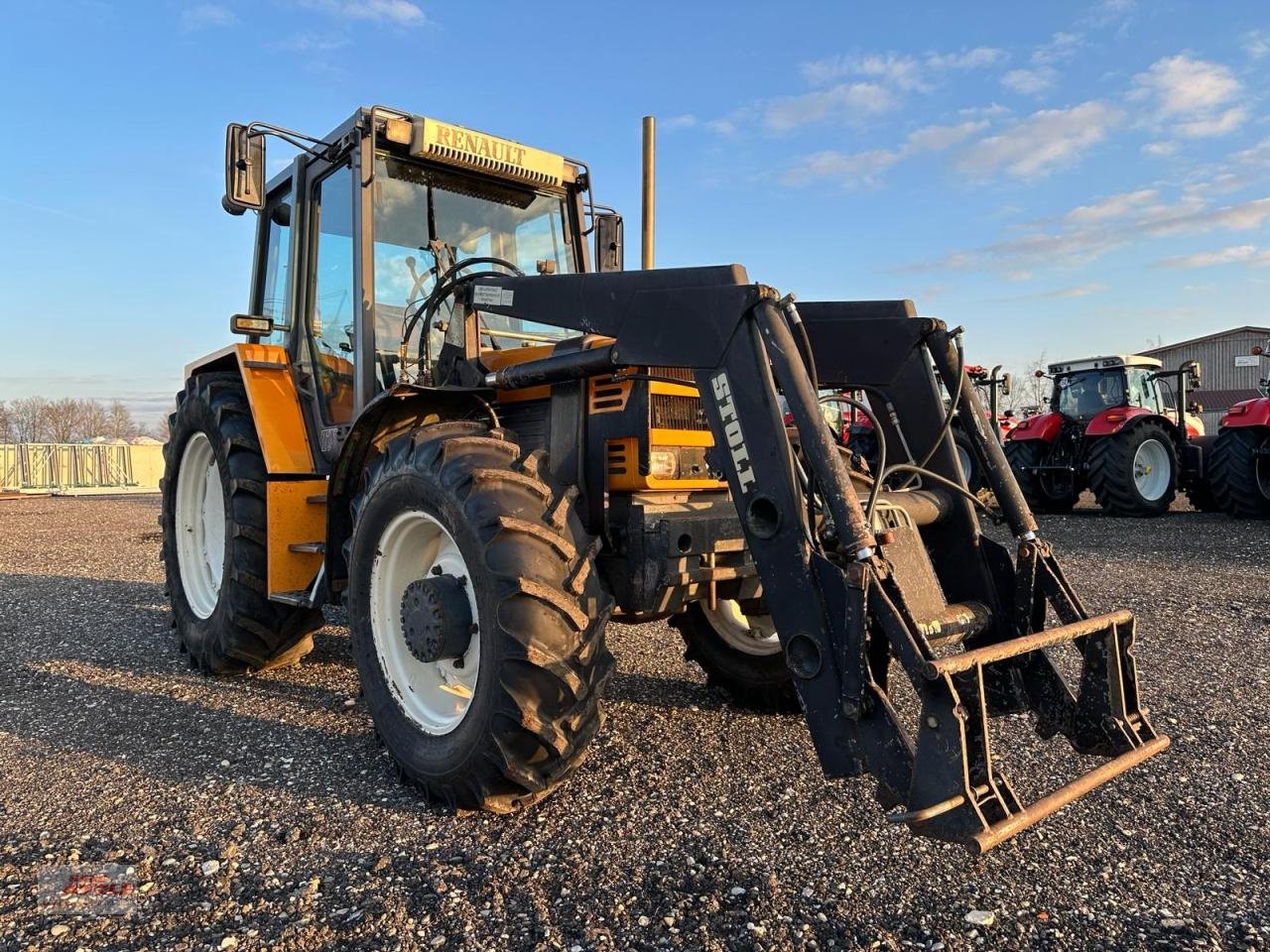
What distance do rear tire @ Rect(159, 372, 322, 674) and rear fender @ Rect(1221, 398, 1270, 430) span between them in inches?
511

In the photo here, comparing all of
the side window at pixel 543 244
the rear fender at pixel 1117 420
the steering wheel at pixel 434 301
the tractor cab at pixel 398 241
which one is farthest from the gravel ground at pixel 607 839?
the rear fender at pixel 1117 420

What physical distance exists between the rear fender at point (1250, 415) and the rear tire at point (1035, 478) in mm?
2596

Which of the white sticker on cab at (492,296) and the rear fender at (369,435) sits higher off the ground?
the white sticker on cab at (492,296)

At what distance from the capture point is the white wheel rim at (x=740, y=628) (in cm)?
428

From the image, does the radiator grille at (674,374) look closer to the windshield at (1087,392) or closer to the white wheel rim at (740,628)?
the white wheel rim at (740,628)

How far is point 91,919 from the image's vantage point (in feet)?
8.02

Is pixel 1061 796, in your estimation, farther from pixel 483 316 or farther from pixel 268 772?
pixel 483 316

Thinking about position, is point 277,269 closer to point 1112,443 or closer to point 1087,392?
point 1112,443

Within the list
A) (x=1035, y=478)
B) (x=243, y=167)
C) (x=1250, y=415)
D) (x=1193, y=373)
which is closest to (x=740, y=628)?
(x=243, y=167)

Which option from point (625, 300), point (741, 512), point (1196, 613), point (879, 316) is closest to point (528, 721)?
point (741, 512)

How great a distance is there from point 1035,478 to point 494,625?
1436 cm

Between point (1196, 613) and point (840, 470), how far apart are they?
5.56 m

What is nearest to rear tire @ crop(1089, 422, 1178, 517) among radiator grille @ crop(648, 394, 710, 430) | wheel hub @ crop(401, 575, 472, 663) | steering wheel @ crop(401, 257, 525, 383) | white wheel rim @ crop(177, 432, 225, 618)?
radiator grille @ crop(648, 394, 710, 430)

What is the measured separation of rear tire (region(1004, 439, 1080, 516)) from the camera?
1492 centimetres
